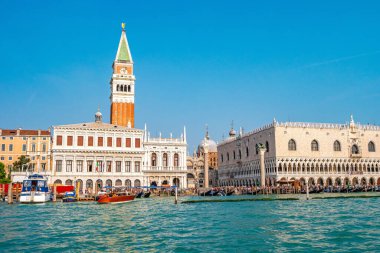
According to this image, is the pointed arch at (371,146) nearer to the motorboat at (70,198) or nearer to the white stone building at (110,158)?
the white stone building at (110,158)

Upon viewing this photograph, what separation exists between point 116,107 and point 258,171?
24.1 metres

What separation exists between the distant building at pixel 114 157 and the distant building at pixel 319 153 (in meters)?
14.6

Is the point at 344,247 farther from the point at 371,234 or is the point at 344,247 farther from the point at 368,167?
the point at 368,167

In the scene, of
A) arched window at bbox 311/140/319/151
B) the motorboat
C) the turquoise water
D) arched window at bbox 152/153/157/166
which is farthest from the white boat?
arched window at bbox 311/140/319/151

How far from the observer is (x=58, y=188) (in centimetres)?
4584

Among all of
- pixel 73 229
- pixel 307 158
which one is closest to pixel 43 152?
pixel 307 158

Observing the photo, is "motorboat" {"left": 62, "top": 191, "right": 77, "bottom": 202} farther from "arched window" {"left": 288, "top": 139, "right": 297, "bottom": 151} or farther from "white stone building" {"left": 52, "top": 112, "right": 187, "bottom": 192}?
"arched window" {"left": 288, "top": 139, "right": 297, "bottom": 151}

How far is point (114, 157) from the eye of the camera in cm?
5172

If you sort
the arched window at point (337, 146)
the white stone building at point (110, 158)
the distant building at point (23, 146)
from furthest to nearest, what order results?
the arched window at point (337, 146), the distant building at point (23, 146), the white stone building at point (110, 158)

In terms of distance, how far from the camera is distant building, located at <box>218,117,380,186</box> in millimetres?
60844

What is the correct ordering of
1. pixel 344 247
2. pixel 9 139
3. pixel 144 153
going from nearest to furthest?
pixel 344 247, pixel 144 153, pixel 9 139

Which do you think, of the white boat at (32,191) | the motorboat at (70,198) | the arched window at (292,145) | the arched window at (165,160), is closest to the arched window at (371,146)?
the arched window at (292,145)

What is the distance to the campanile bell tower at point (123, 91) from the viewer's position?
210ft

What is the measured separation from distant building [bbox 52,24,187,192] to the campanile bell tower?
991 cm
